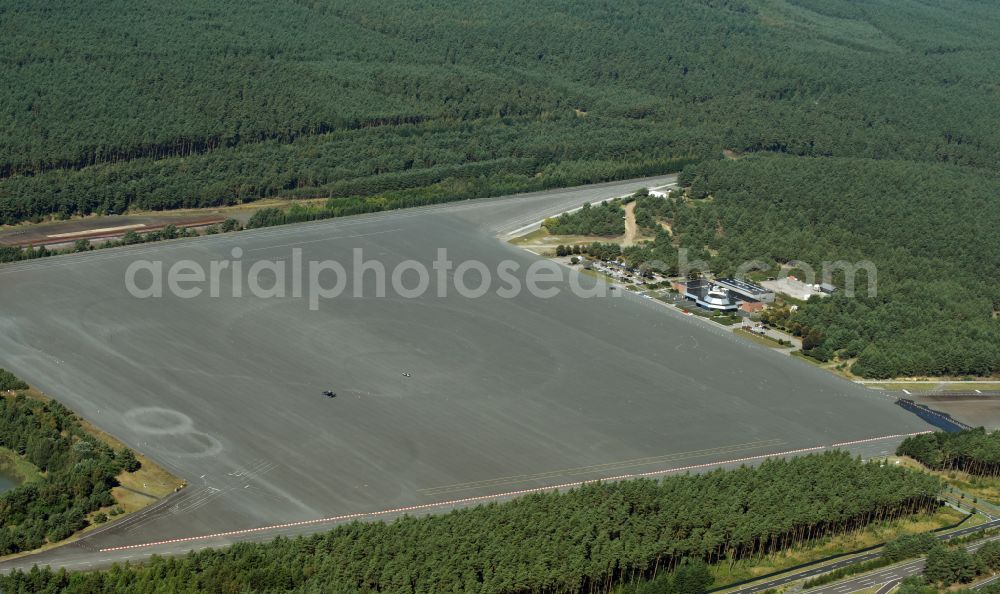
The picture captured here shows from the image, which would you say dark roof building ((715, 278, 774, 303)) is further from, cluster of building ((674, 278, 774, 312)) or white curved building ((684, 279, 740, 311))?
white curved building ((684, 279, 740, 311))

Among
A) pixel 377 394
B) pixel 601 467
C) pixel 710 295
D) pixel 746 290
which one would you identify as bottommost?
pixel 601 467

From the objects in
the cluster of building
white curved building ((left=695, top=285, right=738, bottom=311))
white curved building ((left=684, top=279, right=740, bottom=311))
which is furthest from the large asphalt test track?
the cluster of building

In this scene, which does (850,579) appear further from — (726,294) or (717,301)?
(726,294)

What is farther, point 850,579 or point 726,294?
point 726,294

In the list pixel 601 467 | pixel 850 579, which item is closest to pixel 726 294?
pixel 601 467

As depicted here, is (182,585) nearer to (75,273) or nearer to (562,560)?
(562,560)

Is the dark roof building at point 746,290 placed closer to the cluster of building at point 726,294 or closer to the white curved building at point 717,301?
the cluster of building at point 726,294

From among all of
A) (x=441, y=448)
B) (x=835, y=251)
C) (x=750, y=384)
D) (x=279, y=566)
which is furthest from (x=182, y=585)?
(x=835, y=251)

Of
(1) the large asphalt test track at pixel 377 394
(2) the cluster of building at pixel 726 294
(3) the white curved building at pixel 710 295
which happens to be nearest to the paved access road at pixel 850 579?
(1) the large asphalt test track at pixel 377 394
